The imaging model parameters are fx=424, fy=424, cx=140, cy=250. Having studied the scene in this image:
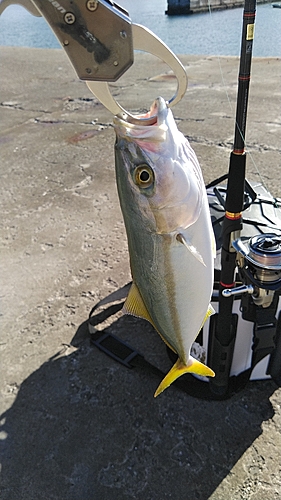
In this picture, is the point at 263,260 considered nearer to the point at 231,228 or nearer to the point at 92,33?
the point at 231,228

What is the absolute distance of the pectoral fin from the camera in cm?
113

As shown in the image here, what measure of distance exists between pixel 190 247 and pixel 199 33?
77.5 feet

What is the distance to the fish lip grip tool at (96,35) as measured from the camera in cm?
96

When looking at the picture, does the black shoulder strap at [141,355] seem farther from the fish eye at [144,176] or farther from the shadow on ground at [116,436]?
the fish eye at [144,176]

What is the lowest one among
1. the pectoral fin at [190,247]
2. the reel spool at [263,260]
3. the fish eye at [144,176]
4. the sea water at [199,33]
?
the sea water at [199,33]

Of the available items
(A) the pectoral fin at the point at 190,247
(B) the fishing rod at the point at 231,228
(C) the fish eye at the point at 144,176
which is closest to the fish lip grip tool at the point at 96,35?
(C) the fish eye at the point at 144,176

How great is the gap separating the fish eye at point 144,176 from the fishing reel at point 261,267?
2.62 feet

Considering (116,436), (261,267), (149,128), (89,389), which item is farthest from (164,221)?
(89,389)

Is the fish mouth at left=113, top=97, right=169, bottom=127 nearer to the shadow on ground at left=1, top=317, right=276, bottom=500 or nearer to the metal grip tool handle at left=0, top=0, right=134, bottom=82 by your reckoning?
the metal grip tool handle at left=0, top=0, right=134, bottom=82

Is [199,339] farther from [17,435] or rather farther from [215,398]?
[17,435]

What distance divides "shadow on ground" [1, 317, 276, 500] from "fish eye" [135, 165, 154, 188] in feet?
5.00

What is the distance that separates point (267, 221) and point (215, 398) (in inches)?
39.4

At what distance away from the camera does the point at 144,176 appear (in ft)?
3.69

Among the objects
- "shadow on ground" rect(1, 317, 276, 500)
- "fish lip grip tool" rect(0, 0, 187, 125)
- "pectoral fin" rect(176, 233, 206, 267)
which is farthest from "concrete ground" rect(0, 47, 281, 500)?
"fish lip grip tool" rect(0, 0, 187, 125)
